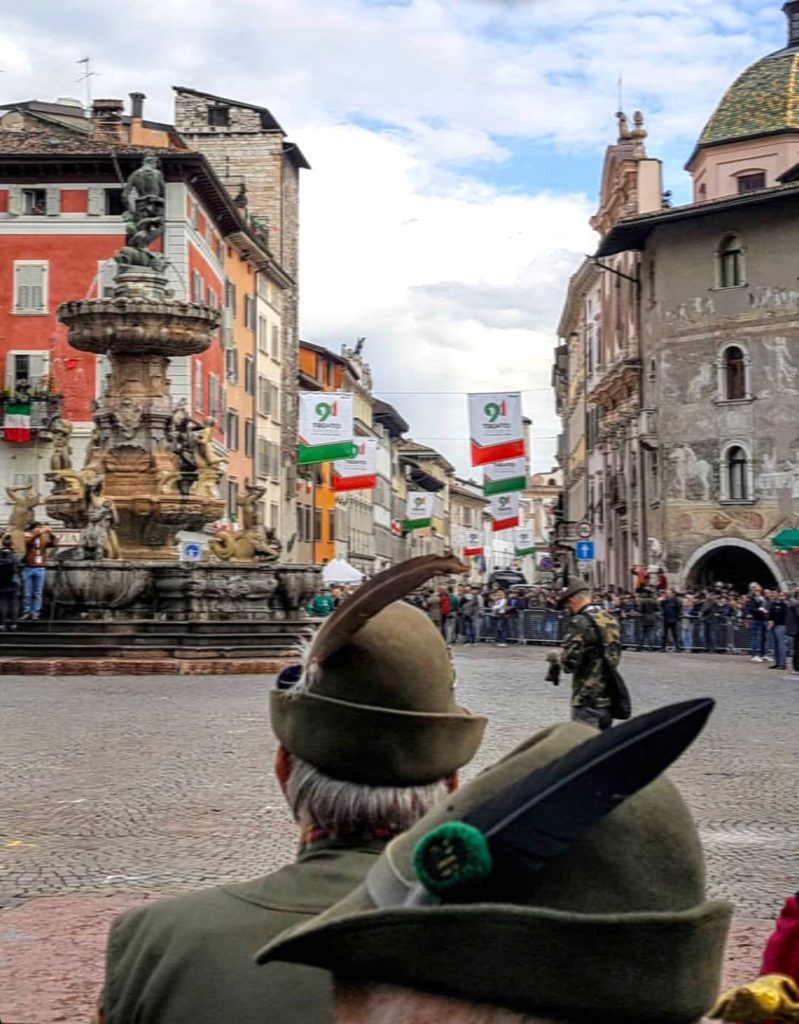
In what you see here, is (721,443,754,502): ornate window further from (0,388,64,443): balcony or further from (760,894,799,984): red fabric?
(760,894,799,984): red fabric

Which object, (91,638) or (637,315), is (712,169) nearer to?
(637,315)

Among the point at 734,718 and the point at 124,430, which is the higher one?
the point at 124,430

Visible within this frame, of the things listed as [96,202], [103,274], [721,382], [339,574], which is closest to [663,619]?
[339,574]

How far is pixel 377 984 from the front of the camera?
6.23 feet

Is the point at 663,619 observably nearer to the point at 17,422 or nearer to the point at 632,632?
the point at 632,632

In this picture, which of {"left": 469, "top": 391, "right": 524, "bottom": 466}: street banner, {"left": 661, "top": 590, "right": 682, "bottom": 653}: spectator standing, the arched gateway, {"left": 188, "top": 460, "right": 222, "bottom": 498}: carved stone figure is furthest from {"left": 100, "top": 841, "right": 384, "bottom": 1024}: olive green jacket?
the arched gateway

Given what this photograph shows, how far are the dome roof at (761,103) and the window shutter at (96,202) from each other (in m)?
20.6

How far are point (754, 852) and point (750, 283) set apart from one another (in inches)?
1641

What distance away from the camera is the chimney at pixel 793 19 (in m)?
57.6

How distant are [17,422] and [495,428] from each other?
18.6 meters

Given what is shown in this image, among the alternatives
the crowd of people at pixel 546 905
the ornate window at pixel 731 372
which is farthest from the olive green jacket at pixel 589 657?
the ornate window at pixel 731 372

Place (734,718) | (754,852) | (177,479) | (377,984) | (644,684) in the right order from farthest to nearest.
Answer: (177,479) → (644,684) → (734,718) → (754,852) → (377,984)

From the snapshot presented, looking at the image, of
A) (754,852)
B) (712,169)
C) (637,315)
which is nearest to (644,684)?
(754,852)

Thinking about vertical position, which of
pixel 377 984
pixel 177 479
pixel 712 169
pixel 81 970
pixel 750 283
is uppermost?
pixel 712 169
